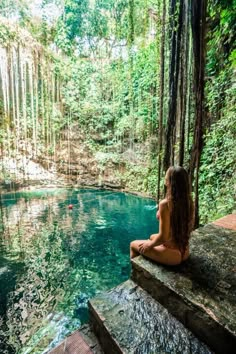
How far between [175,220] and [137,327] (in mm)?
692

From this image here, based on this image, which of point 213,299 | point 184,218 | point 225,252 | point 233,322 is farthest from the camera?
point 225,252

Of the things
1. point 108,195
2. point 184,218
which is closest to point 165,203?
point 184,218

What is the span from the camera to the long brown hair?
4.75 feet

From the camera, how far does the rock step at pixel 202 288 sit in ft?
3.51

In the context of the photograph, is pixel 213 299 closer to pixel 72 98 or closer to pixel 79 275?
pixel 79 275

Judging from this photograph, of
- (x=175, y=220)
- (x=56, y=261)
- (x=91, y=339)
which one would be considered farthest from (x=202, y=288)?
(x=56, y=261)

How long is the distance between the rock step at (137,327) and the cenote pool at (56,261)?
100 cm

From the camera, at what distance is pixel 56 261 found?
11.9 ft

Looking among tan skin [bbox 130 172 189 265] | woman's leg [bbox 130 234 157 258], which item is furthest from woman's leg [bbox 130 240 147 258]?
tan skin [bbox 130 172 189 265]

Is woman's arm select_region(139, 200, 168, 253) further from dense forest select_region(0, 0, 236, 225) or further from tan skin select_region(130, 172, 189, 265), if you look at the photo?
dense forest select_region(0, 0, 236, 225)

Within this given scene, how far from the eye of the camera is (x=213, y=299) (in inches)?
47.2

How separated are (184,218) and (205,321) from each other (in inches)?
23.4

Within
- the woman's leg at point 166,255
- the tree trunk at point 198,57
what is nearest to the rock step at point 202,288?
the woman's leg at point 166,255

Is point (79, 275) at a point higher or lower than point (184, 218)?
lower
